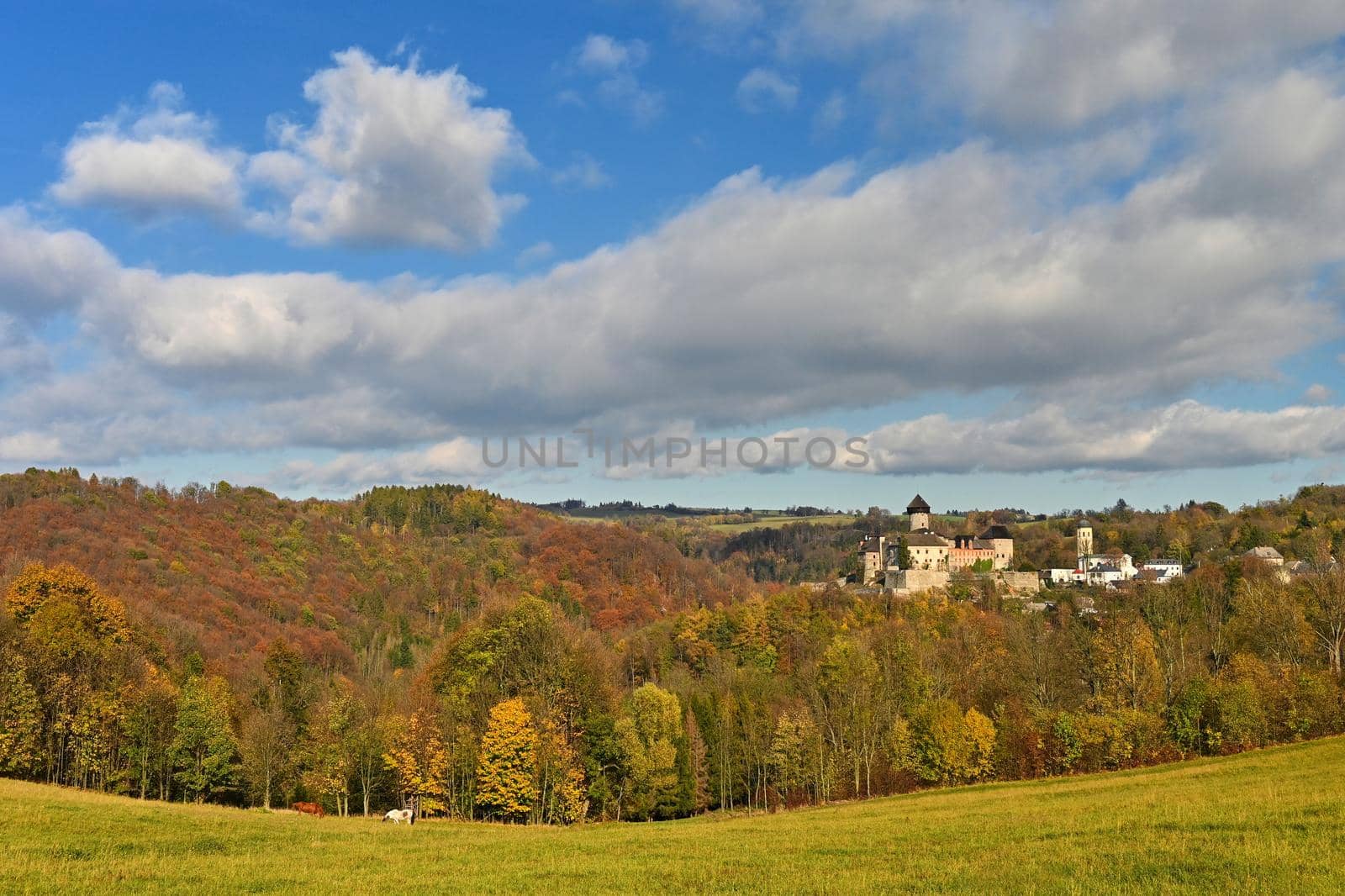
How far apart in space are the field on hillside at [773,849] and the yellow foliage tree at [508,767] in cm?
2041

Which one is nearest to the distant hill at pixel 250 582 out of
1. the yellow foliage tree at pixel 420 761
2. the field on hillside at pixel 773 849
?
the yellow foliage tree at pixel 420 761

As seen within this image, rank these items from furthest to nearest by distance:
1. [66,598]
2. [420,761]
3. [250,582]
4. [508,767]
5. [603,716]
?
[250,582] → [66,598] → [603,716] → [420,761] → [508,767]

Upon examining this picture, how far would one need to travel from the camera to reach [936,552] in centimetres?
15950

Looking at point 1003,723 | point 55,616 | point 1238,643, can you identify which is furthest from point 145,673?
point 1238,643

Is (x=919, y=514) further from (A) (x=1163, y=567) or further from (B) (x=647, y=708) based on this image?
(B) (x=647, y=708)

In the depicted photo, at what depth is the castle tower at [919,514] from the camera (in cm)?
18088

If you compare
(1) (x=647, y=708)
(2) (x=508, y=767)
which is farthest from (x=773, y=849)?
(1) (x=647, y=708)

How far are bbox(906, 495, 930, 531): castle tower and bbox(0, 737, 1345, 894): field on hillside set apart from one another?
143612 mm

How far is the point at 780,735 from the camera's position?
224 ft

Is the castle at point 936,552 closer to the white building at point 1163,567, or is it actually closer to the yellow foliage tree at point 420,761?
the white building at point 1163,567

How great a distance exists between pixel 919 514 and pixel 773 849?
16297cm

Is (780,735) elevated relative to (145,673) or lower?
lower

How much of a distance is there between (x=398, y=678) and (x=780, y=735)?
53315 mm

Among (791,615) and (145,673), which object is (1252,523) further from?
(145,673)
